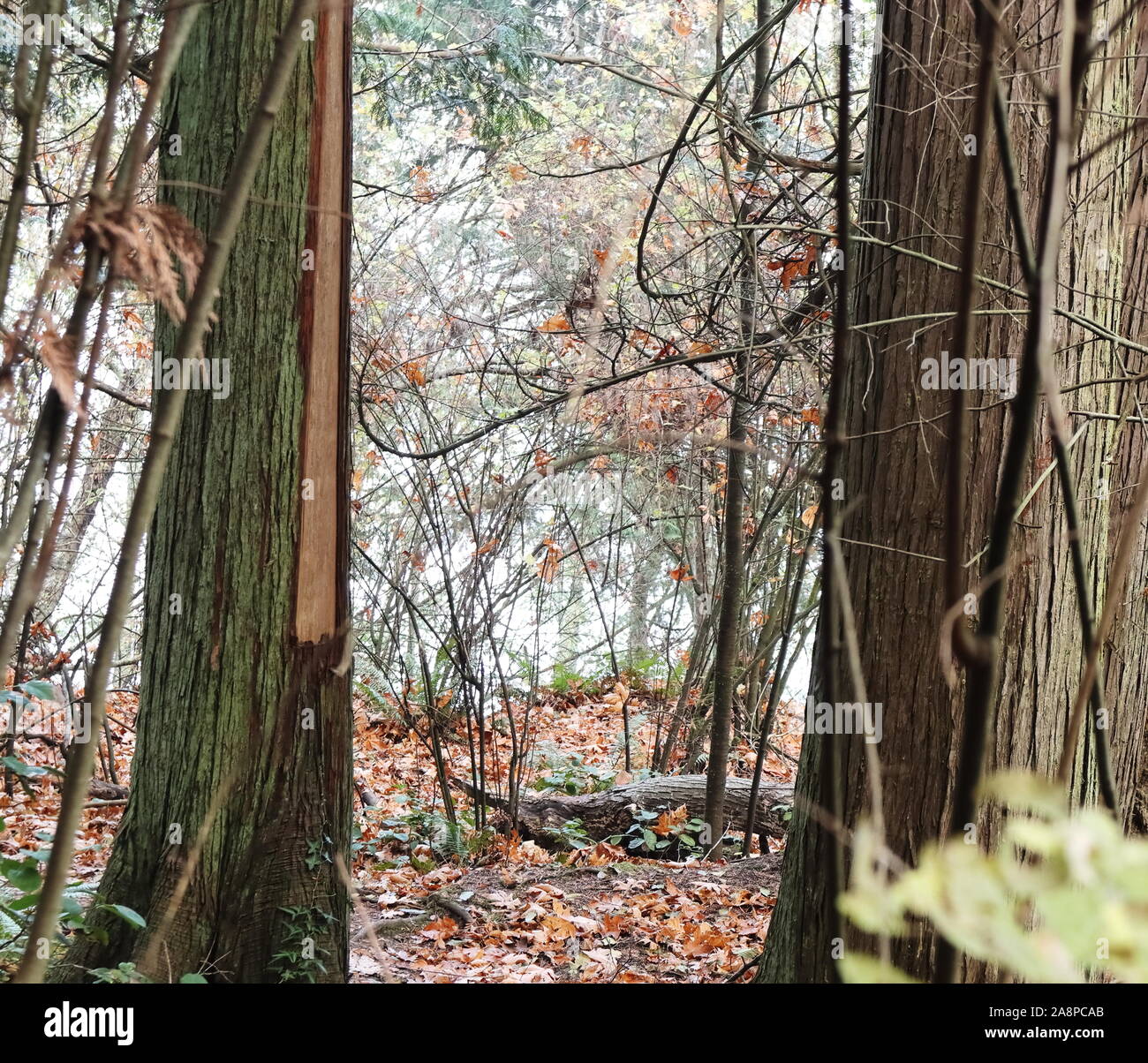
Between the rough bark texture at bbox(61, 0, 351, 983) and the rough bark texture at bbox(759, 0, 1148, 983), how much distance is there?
5.26 ft

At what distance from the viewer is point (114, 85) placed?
1157 millimetres

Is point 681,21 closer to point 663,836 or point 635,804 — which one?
point 635,804

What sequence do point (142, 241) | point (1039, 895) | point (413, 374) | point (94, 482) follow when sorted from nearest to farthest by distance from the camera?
point (1039, 895), point (142, 241), point (413, 374), point (94, 482)

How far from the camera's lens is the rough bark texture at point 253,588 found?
3.08 metres

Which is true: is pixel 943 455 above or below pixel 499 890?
above

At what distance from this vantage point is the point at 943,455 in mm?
2635

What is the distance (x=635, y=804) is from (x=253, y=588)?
391cm

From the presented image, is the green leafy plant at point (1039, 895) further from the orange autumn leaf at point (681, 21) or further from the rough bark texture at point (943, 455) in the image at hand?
the orange autumn leaf at point (681, 21)

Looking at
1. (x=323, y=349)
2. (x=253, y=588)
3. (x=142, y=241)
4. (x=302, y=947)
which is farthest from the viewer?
(x=323, y=349)

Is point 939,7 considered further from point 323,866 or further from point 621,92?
point 621,92

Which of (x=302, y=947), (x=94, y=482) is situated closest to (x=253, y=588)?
(x=302, y=947)

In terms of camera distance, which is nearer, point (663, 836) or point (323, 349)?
point (323, 349)
